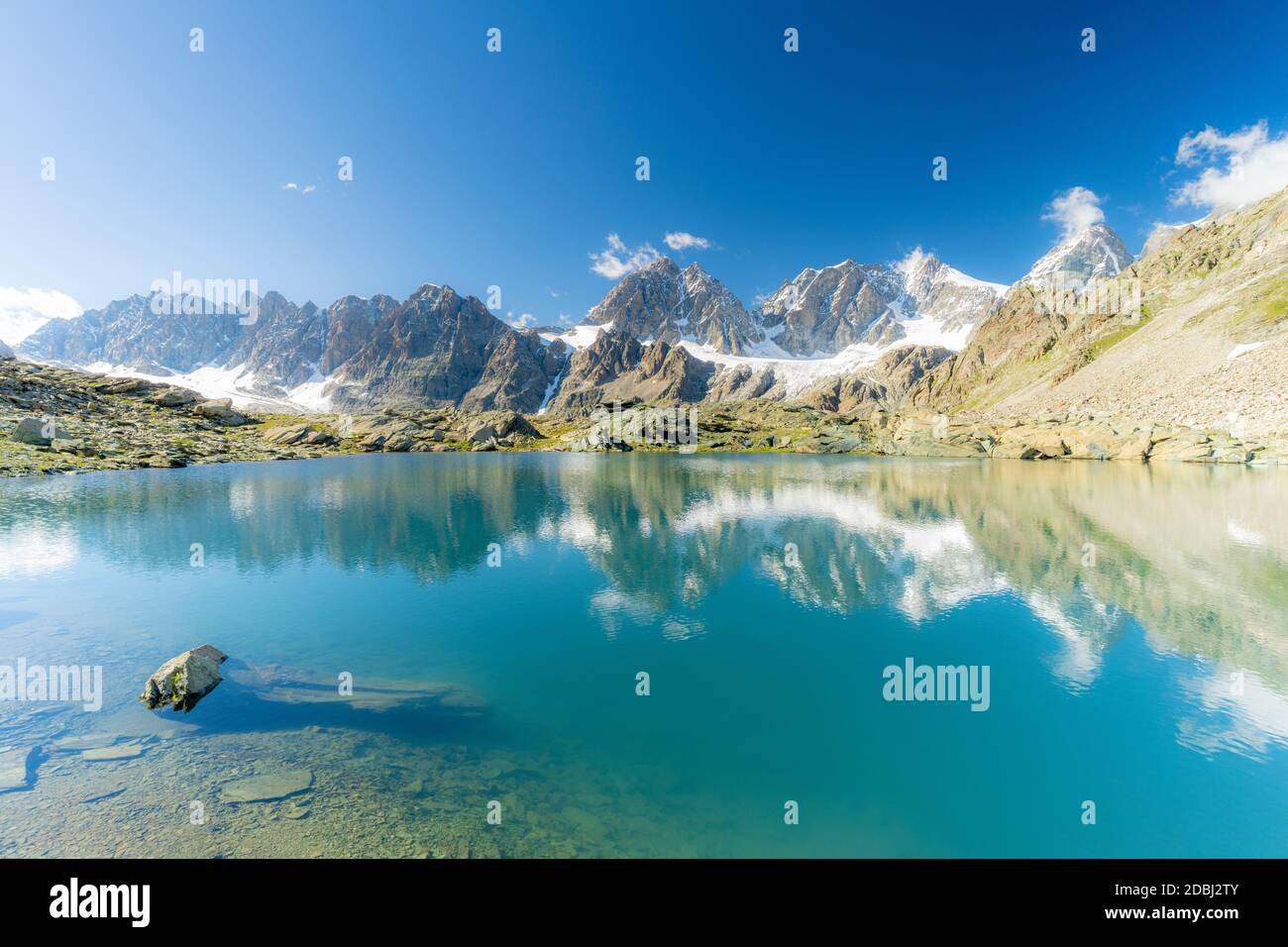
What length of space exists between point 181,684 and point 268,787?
7571mm

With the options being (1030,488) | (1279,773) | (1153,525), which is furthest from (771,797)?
(1030,488)

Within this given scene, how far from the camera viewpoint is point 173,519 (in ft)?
163

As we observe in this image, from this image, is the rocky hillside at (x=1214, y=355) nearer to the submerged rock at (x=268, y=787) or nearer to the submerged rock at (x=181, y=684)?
the submerged rock at (x=268, y=787)

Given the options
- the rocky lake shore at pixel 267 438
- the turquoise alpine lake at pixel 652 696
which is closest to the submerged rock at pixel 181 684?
the turquoise alpine lake at pixel 652 696

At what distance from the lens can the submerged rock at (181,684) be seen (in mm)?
17922

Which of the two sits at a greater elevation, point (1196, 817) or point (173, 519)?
point (173, 519)

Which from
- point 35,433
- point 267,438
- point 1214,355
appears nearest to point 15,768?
point 35,433

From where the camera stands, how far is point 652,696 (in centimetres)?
1866

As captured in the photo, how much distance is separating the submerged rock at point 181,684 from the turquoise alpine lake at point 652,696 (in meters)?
0.40

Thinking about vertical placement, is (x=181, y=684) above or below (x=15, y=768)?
above

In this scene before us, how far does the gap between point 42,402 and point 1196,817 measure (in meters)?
190

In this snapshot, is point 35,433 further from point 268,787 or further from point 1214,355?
point 1214,355

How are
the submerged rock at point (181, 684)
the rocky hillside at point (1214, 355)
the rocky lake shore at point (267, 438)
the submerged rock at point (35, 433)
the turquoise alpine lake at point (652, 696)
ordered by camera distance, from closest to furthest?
the turquoise alpine lake at point (652, 696), the submerged rock at point (181, 684), the submerged rock at point (35, 433), the rocky lake shore at point (267, 438), the rocky hillside at point (1214, 355)
